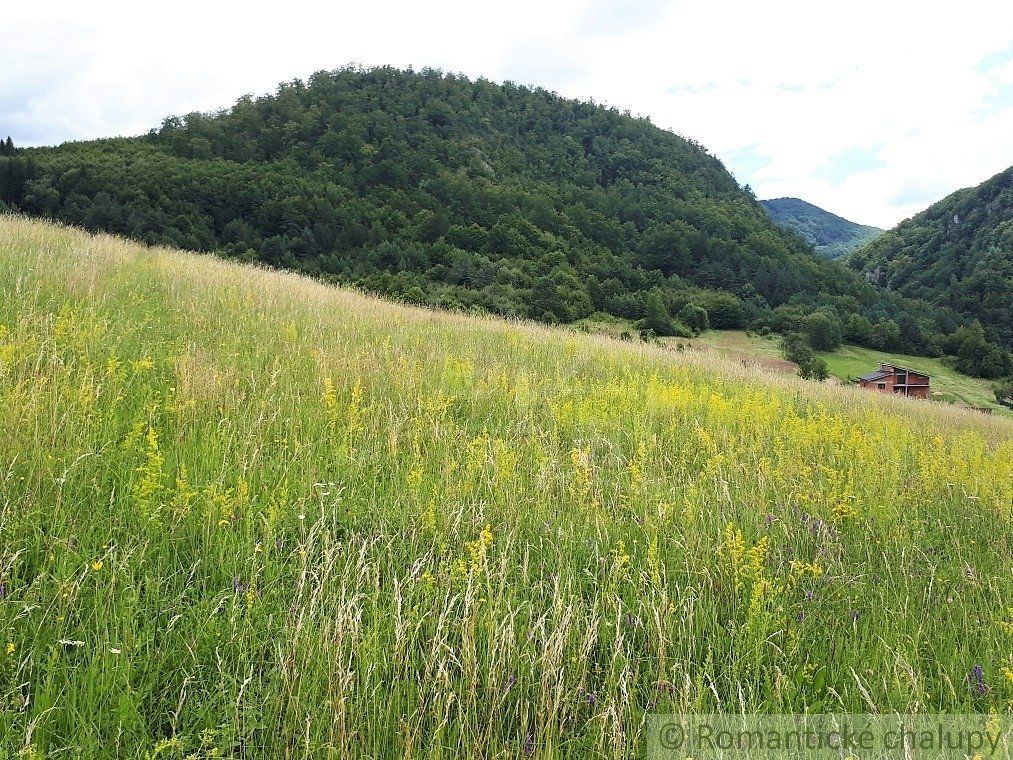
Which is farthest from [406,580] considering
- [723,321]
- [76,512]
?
[723,321]

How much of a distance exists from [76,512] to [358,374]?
2.61 metres

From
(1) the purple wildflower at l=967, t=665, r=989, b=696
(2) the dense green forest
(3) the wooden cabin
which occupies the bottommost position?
(3) the wooden cabin

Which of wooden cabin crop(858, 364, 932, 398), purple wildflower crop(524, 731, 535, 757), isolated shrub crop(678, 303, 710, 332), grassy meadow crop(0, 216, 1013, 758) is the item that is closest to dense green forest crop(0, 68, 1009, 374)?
isolated shrub crop(678, 303, 710, 332)

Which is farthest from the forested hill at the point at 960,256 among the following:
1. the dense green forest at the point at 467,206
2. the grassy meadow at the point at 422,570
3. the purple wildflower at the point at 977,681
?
the purple wildflower at the point at 977,681

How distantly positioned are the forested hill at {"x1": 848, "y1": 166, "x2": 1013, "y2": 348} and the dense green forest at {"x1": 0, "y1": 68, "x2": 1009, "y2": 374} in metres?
7.94

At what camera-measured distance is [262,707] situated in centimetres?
159

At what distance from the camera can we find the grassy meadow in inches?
62.8

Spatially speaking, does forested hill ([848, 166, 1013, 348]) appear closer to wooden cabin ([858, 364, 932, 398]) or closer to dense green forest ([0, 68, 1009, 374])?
dense green forest ([0, 68, 1009, 374])

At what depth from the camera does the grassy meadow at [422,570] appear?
1596mm

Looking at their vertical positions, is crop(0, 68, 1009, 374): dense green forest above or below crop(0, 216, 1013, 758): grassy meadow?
above

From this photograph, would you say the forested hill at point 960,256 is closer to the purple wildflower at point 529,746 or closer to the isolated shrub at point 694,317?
the isolated shrub at point 694,317

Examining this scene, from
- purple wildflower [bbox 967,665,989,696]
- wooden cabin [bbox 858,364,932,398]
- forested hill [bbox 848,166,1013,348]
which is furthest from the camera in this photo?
forested hill [bbox 848,166,1013,348]

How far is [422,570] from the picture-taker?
2.27 m

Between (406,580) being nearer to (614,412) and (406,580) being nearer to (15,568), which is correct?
(15,568)
